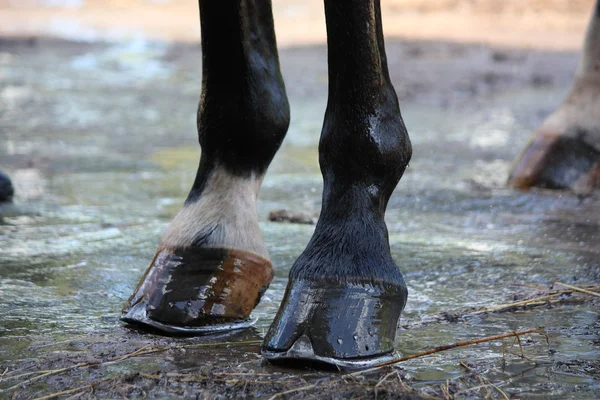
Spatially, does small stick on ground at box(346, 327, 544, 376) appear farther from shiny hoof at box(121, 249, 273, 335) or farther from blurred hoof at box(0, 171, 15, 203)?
blurred hoof at box(0, 171, 15, 203)

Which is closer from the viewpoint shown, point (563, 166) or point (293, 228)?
point (293, 228)

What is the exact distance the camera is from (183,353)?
1.75 m

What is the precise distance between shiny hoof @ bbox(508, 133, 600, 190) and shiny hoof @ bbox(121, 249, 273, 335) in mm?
1694

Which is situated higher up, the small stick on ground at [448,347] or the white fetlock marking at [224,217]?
the white fetlock marking at [224,217]

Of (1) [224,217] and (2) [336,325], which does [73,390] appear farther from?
(1) [224,217]

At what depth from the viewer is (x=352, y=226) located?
5.95 feet

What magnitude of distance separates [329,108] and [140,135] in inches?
139

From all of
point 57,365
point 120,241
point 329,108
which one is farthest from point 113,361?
point 120,241

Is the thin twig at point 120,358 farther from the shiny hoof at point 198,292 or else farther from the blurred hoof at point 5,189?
the blurred hoof at point 5,189

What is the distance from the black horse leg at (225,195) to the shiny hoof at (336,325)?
0.73 ft

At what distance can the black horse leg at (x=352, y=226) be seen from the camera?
66.5 inches

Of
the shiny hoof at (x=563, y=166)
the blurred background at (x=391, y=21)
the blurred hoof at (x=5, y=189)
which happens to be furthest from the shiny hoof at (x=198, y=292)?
the blurred background at (x=391, y=21)

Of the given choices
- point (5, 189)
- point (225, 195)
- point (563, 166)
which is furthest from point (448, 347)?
point (5, 189)

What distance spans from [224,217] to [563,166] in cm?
177
